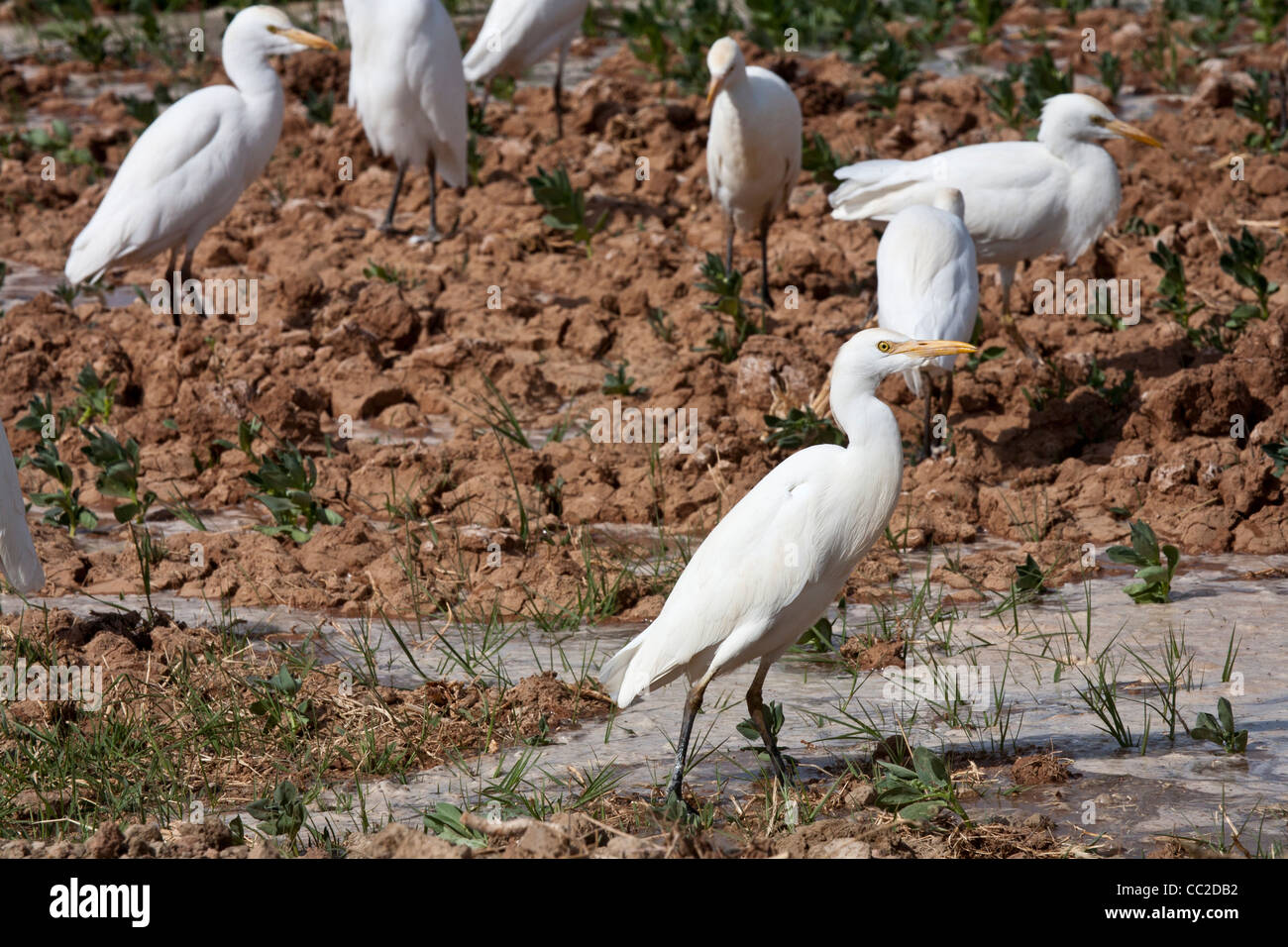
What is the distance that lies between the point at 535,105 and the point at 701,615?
9.51 m

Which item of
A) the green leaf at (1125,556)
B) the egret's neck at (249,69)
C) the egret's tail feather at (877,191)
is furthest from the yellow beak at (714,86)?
the green leaf at (1125,556)

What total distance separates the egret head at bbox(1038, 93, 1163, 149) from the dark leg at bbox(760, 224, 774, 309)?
2.01m

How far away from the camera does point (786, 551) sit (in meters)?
4.27

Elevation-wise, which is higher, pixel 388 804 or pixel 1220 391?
pixel 1220 391

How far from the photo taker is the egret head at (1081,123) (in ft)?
27.9

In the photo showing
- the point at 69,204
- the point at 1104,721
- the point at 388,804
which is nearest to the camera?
the point at 388,804

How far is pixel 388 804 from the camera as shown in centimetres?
423

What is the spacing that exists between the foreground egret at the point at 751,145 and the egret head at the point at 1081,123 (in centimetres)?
190

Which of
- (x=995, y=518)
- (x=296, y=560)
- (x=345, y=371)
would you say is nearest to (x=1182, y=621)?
(x=995, y=518)

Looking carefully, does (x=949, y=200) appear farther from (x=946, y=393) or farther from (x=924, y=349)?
(x=924, y=349)

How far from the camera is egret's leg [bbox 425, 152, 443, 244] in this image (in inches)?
423

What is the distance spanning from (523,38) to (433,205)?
2.22 m

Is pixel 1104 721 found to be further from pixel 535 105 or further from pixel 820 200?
pixel 535 105

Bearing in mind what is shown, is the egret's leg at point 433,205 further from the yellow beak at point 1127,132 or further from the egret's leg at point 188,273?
the yellow beak at point 1127,132
